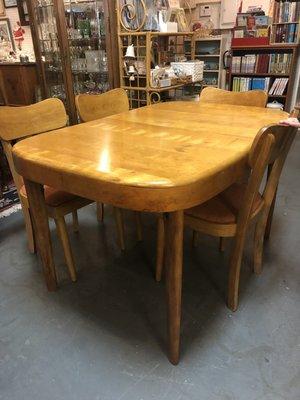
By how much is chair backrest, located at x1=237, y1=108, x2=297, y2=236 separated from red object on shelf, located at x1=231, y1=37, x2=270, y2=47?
311cm

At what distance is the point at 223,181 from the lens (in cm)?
100

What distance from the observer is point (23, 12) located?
414 centimetres

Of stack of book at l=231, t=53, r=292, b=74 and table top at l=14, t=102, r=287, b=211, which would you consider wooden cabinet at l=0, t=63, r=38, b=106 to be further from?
table top at l=14, t=102, r=287, b=211

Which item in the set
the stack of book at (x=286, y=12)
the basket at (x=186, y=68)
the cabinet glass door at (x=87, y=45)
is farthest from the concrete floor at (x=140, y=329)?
the stack of book at (x=286, y=12)

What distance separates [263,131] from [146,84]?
2296 mm

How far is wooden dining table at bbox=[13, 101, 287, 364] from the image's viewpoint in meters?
0.88

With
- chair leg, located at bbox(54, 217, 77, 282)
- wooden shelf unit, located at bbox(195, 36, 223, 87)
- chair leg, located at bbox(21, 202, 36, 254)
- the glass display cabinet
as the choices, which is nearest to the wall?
the glass display cabinet

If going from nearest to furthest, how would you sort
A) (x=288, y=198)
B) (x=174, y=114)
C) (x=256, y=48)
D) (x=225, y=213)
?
(x=225, y=213) → (x=174, y=114) → (x=288, y=198) → (x=256, y=48)

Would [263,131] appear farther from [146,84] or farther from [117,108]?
[146,84]

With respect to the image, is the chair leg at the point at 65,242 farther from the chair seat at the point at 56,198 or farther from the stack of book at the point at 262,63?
the stack of book at the point at 262,63

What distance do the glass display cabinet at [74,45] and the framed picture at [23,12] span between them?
826 millimetres

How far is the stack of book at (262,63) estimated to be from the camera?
12.7ft

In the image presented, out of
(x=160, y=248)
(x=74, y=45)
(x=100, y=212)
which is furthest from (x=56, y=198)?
(x=74, y=45)

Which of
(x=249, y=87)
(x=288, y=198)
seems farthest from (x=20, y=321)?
(x=249, y=87)
